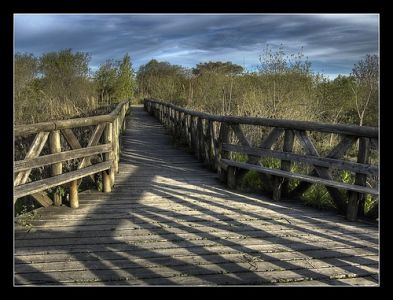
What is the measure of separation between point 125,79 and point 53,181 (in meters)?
28.5

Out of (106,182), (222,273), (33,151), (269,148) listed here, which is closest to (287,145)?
(269,148)

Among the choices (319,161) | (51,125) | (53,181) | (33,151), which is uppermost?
(51,125)

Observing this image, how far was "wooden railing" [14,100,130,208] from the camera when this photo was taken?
4.61 meters

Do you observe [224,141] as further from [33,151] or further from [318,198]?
[33,151]

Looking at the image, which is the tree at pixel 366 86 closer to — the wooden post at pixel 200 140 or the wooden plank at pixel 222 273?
the wooden post at pixel 200 140

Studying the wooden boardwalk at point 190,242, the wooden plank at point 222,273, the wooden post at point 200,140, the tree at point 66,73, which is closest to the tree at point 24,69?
the tree at point 66,73

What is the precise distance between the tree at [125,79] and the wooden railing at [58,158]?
84.3ft

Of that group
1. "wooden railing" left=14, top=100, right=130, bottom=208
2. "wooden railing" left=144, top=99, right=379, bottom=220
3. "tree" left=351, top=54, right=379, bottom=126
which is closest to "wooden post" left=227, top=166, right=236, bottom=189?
"wooden railing" left=144, top=99, right=379, bottom=220

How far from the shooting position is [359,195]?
500 centimetres

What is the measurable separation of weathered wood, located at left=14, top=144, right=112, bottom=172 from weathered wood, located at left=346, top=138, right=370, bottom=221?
12.2 ft

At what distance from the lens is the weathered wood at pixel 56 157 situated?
4.54 m

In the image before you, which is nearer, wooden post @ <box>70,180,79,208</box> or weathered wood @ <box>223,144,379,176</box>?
weathered wood @ <box>223,144,379,176</box>

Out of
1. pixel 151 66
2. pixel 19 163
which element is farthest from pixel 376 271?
pixel 151 66

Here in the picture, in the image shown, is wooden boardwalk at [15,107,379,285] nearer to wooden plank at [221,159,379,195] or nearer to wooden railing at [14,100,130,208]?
wooden railing at [14,100,130,208]
